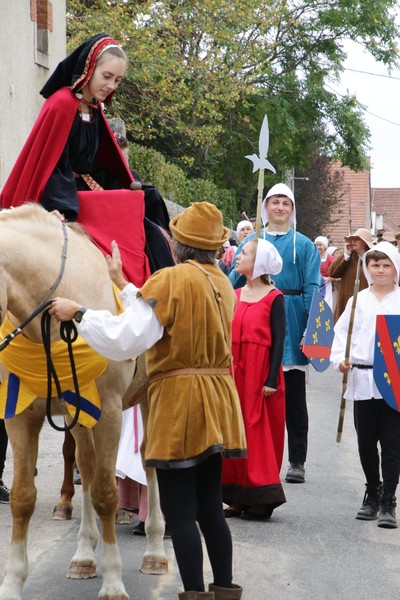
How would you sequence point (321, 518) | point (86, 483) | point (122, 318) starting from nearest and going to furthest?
point (122, 318), point (86, 483), point (321, 518)

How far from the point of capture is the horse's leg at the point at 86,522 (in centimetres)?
583

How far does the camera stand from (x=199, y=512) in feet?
16.1

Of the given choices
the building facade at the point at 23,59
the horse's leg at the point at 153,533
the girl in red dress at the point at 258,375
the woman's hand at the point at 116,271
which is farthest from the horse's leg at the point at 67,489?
the building facade at the point at 23,59

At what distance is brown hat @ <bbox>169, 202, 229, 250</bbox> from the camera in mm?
4902

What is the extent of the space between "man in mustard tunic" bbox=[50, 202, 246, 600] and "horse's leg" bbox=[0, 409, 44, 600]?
727mm

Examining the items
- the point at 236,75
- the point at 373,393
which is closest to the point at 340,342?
the point at 373,393

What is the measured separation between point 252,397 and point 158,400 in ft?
9.65

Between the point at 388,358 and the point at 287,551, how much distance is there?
4.86 ft

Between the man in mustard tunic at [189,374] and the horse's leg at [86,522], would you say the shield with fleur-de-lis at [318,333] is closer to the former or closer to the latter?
the horse's leg at [86,522]

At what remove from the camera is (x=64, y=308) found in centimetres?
476

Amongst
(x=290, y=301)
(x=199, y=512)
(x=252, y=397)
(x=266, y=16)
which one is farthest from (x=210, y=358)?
(x=266, y=16)

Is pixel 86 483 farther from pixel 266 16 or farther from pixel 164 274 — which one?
pixel 266 16

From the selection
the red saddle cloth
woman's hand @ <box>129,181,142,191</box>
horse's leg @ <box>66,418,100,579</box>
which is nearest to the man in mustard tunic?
the red saddle cloth

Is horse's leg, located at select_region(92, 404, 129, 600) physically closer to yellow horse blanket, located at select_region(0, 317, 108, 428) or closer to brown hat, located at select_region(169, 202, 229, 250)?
yellow horse blanket, located at select_region(0, 317, 108, 428)
